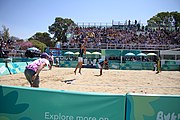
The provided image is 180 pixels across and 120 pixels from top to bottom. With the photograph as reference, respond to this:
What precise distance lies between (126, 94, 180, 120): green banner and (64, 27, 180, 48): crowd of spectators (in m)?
30.4

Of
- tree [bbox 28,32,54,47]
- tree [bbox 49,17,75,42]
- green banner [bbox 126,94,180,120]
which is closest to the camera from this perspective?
green banner [bbox 126,94,180,120]

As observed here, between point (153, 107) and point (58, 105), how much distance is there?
146cm

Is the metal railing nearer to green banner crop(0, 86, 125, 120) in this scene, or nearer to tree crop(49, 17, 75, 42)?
tree crop(49, 17, 75, 42)

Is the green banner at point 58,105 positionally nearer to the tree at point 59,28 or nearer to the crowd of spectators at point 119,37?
the crowd of spectators at point 119,37

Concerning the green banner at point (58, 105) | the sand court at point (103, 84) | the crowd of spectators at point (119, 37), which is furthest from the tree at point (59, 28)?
the green banner at point (58, 105)

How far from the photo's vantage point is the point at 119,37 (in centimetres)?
3622

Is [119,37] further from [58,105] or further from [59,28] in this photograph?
[58,105]

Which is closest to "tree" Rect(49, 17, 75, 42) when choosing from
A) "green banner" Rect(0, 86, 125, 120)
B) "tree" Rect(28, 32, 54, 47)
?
"tree" Rect(28, 32, 54, 47)

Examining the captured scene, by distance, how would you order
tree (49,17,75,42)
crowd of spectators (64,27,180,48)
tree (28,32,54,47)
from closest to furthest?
crowd of spectators (64,27,180,48)
tree (49,17,75,42)
tree (28,32,54,47)

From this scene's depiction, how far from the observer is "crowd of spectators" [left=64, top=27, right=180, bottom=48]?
3400 cm

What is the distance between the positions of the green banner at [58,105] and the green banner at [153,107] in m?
0.15

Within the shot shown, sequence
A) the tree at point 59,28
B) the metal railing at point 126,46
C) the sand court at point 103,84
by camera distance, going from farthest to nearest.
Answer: the tree at point 59,28, the metal railing at point 126,46, the sand court at point 103,84

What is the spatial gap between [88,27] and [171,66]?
19.4 m

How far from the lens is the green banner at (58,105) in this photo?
2.88 m
